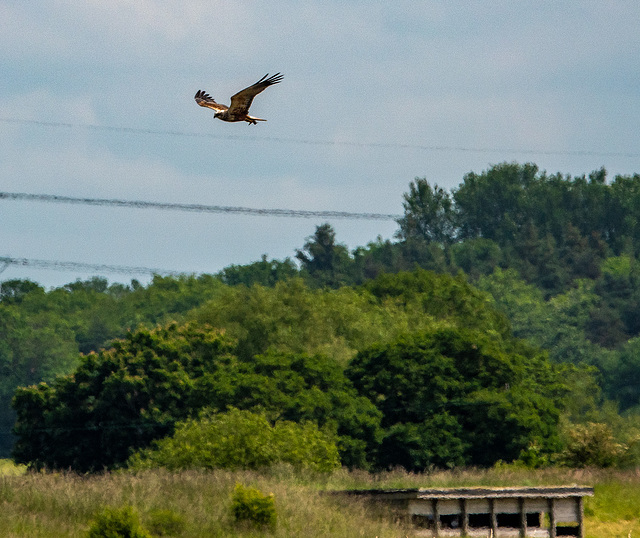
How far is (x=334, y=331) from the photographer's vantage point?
78.9 metres

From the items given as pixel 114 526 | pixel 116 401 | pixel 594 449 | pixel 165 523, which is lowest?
pixel 165 523

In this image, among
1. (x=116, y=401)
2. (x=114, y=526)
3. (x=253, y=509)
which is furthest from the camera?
(x=116, y=401)

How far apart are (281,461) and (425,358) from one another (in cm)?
1984

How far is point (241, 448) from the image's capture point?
44.6 meters

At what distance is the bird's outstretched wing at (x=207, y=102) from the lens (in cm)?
2043

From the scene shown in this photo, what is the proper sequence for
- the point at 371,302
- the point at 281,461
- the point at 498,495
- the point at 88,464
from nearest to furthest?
the point at 498,495, the point at 281,461, the point at 88,464, the point at 371,302

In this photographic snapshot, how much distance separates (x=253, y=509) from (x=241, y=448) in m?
14.3

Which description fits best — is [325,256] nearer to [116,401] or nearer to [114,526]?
[116,401]

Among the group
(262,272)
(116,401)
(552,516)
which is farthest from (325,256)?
(552,516)

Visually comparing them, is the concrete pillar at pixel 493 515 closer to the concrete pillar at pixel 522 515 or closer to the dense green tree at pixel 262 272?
the concrete pillar at pixel 522 515

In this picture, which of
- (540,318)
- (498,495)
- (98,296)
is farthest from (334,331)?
(98,296)

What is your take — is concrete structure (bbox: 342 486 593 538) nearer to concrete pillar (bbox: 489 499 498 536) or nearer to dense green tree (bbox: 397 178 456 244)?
concrete pillar (bbox: 489 499 498 536)

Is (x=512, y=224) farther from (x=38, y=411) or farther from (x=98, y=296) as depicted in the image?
(x=38, y=411)

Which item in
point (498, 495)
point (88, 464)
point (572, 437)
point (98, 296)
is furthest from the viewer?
point (98, 296)
